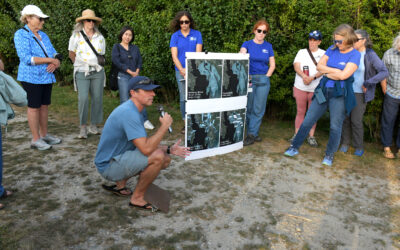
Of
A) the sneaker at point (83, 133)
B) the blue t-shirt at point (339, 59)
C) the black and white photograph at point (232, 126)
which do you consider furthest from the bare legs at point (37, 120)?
the blue t-shirt at point (339, 59)

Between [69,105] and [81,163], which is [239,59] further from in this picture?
[69,105]

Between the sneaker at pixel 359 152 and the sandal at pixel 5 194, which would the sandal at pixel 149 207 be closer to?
the sandal at pixel 5 194

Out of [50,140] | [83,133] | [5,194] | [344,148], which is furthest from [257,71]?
[5,194]

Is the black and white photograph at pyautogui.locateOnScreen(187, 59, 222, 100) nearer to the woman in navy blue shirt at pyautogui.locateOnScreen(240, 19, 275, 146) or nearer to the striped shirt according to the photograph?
the woman in navy blue shirt at pyautogui.locateOnScreen(240, 19, 275, 146)

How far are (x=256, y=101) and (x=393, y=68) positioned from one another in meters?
2.16

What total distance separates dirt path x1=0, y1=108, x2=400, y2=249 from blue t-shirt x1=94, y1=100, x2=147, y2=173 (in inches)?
23.4

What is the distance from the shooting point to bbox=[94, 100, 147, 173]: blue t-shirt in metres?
3.20

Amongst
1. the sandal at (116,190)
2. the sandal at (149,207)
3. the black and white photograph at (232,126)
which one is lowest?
the sandal at (149,207)

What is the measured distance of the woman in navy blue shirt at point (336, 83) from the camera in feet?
14.6

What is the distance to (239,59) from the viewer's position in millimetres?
5133

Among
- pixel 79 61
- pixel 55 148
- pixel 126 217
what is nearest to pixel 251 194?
pixel 126 217

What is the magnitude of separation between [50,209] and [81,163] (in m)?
1.31

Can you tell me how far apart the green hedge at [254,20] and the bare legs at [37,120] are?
3.13 metres

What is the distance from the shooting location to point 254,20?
21.6 ft
